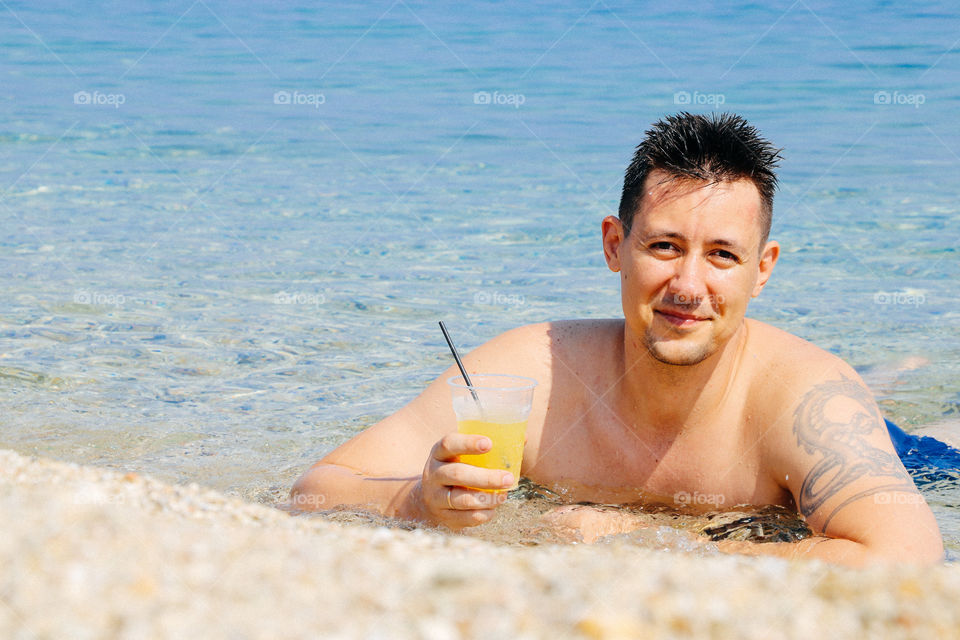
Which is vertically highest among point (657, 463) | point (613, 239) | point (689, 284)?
point (613, 239)

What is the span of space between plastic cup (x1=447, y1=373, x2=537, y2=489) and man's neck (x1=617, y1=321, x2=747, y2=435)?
882mm

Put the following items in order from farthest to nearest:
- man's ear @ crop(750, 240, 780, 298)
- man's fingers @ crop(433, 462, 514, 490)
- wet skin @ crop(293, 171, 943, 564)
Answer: man's ear @ crop(750, 240, 780, 298), wet skin @ crop(293, 171, 943, 564), man's fingers @ crop(433, 462, 514, 490)

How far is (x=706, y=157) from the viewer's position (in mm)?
3590

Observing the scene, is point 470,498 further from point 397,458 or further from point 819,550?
point 819,550

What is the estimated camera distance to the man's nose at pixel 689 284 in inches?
134

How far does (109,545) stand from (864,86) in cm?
1659

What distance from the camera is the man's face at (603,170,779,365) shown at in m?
3.44

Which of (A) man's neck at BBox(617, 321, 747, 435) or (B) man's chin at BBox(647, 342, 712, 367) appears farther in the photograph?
(A) man's neck at BBox(617, 321, 747, 435)

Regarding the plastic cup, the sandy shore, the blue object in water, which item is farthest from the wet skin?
the blue object in water

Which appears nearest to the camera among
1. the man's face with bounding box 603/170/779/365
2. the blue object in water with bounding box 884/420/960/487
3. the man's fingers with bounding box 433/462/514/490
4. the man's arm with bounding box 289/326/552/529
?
the man's fingers with bounding box 433/462/514/490

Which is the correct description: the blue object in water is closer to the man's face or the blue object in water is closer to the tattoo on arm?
the tattoo on arm

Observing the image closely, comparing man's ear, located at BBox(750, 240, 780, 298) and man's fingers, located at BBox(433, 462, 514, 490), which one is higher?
man's ear, located at BBox(750, 240, 780, 298)

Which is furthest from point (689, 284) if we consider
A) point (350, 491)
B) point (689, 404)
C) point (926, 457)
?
point (926, 457)

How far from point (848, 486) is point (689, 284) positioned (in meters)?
0.87
